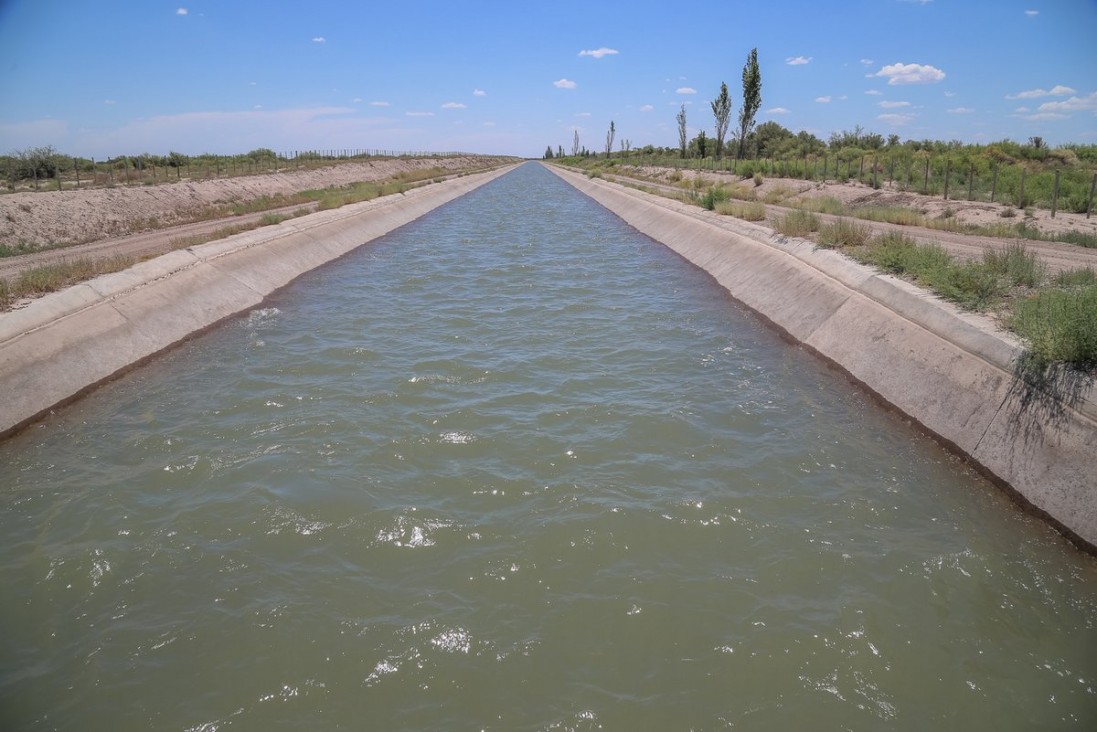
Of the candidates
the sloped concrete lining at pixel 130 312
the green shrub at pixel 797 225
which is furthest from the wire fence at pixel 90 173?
the green shrub at pixel 797 225

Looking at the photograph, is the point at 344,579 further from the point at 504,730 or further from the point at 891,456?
the point at 891,456

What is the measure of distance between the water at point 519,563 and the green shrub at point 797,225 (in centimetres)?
760

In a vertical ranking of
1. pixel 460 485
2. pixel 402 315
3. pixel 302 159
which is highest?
pixel 302 159

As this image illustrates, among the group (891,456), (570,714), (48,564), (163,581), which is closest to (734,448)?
(891,456)

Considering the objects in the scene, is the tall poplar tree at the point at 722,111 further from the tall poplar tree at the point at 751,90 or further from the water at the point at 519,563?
the water at the point at 519,563

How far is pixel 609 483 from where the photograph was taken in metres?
6.45

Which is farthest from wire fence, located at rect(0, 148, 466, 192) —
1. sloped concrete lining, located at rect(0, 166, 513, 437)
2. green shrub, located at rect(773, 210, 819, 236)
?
green shrub, located at rect(773, 210, 819, 236)

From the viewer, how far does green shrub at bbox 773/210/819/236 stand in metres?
16.0

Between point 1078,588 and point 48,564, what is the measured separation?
27.8 ft

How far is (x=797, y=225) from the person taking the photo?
637 inches

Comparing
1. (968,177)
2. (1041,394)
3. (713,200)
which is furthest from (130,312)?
(968,177)

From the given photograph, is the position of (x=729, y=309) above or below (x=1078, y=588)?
above

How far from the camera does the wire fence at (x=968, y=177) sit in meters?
20.6

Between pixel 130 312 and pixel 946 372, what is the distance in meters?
13.0
